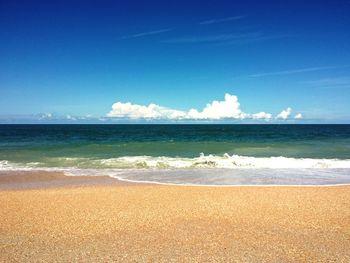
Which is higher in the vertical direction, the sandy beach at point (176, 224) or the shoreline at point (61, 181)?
the sandy beach at point (176, 224)

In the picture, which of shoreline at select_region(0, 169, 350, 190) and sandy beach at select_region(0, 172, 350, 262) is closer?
sandy beach at select_region(0, 172, 350, 262)

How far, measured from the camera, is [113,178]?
640 inches

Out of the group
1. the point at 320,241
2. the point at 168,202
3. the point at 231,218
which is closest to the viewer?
the point at 320,241

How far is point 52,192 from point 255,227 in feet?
26.2

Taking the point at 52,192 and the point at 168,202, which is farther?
the point at 52,192

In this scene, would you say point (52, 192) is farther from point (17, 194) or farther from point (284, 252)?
point (284, 252)

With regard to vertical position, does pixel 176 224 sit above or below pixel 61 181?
above

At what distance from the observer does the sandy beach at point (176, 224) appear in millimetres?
6477

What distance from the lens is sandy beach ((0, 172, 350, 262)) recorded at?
21.2 feet

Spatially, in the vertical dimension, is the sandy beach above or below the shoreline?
above

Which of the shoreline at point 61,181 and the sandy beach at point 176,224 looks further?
the shoreline at point 61,181

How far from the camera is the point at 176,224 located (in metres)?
8.30

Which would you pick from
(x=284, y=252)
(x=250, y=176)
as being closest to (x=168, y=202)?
(x=284, y=252)

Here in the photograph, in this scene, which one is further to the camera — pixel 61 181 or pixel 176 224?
pixel 61 181
